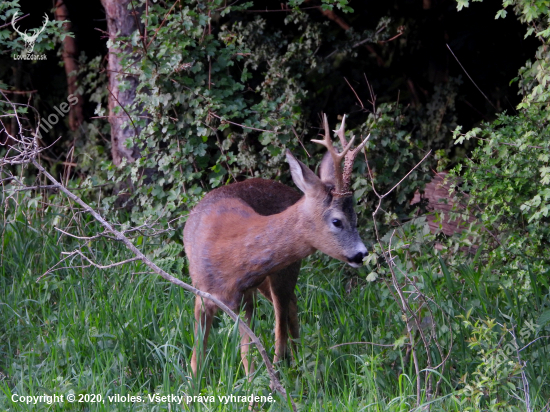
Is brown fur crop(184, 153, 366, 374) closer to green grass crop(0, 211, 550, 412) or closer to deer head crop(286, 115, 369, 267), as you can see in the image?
deer head crop(286, 115, 369, 267)

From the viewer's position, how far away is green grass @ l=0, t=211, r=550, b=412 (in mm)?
3479

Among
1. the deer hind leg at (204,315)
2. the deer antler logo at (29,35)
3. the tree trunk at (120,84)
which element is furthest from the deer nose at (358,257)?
the tree trunk at (120,84)

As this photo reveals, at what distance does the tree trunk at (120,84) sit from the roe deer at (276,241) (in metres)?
2.14

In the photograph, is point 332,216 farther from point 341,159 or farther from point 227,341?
point 227,341

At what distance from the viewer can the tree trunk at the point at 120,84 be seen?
6.08 metres

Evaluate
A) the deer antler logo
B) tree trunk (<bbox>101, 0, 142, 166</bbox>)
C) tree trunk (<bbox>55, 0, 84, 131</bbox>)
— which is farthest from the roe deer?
tree trunk (<bbox>55, 0, 84, 131</bbox>)

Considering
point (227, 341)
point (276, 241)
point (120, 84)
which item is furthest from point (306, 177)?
point (120, 84)

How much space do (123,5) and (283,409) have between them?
3898mm

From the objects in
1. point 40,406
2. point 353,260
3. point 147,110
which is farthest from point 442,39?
point 40,406

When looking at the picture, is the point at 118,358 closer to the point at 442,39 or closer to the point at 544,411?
the point at 544,411

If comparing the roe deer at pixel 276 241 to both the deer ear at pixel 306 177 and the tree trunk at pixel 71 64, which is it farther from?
the tree trunk at pixel 71 64

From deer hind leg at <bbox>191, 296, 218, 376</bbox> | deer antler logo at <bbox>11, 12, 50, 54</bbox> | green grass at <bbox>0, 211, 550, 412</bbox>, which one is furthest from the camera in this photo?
deer antler logo at <bbox>11, 12, 50, 54</bbox>

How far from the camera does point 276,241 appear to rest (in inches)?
150

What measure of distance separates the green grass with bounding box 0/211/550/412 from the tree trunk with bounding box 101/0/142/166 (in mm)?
1340
